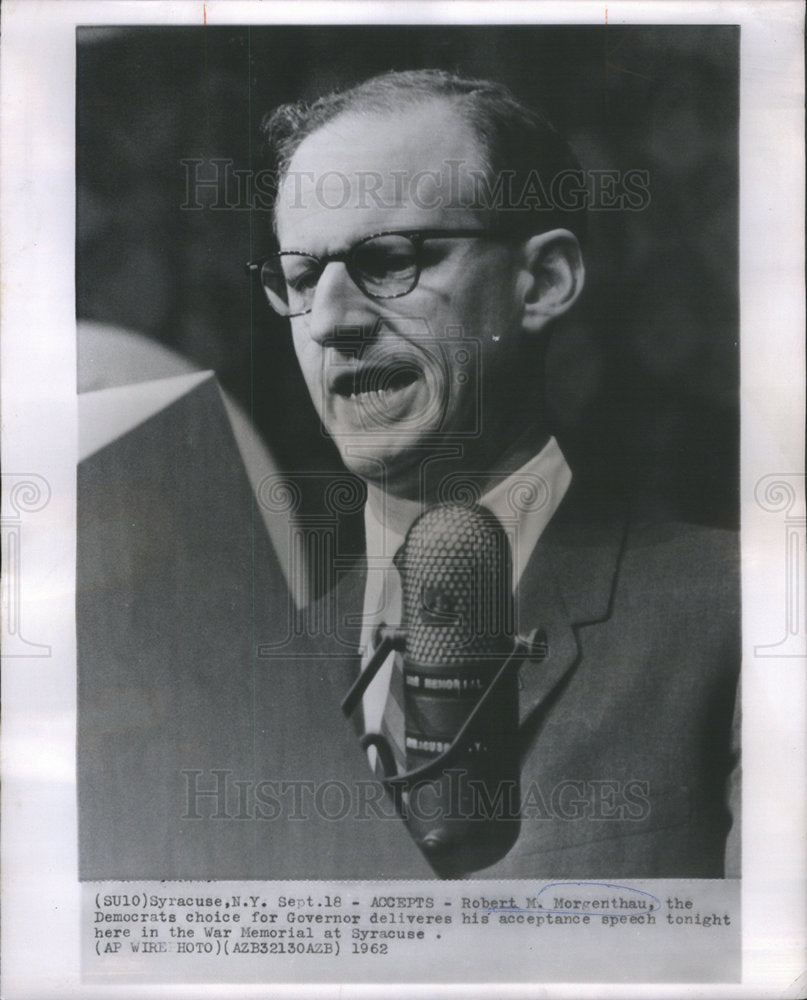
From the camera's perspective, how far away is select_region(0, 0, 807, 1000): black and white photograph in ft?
5.33

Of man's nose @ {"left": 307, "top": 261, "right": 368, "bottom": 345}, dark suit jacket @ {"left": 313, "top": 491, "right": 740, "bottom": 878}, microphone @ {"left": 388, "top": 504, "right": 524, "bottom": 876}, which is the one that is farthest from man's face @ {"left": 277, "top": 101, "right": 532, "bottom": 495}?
dark suit jacket @ {"left": 313, "top": 491, "right": 740, "bottom": 878}

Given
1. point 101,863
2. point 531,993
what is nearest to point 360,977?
point 531,993

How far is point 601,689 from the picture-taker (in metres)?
1.62

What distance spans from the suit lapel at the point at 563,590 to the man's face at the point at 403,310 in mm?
199

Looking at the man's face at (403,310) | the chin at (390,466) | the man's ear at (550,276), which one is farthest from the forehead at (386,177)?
the chin at (390,466)

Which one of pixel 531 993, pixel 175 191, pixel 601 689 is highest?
pixel 175 191

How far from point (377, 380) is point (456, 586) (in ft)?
1.30

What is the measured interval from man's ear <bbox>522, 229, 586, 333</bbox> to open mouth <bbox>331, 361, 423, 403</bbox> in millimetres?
230

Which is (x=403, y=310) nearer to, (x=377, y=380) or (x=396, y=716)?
(x=377, y=380)

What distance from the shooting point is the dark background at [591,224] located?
1627mm

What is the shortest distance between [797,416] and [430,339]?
0.69m

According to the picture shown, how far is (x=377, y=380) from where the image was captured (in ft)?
5.31

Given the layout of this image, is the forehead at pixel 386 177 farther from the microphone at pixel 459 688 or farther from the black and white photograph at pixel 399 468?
the microphone at pixel 459 688

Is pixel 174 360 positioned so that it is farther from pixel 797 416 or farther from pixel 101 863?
pixel 797 416
